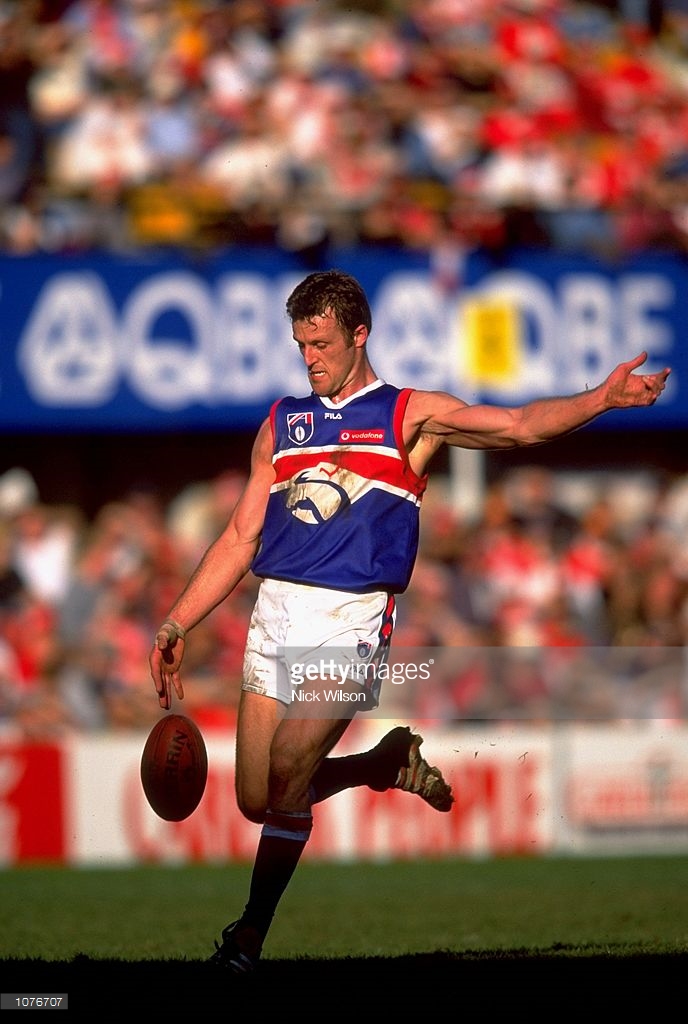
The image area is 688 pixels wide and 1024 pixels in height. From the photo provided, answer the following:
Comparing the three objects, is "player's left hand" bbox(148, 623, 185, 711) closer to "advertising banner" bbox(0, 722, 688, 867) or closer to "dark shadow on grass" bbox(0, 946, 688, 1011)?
"dark shadow on grass" bbox(0, 946, 688, 1011)

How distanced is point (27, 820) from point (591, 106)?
8968 mm

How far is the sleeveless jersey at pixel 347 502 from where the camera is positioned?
20.6 ft

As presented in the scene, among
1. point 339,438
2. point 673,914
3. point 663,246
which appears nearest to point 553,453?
point 663,246

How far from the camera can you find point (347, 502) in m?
6.30

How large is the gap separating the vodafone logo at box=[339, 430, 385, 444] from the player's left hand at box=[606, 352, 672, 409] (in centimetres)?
93

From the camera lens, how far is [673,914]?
8.60m

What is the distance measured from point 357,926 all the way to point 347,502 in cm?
304

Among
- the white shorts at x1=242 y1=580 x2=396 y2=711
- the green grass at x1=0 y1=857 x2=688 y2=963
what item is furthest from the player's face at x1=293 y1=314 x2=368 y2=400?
the green grass at x1=0 y1=857 x2=688 y2=963

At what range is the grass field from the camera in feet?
18.9

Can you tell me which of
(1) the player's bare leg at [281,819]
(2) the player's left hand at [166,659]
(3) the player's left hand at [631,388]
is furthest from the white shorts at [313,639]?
(3) the player's left hand at [631,388]

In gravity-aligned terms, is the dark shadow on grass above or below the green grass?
above

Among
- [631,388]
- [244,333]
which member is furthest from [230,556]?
[244,333]

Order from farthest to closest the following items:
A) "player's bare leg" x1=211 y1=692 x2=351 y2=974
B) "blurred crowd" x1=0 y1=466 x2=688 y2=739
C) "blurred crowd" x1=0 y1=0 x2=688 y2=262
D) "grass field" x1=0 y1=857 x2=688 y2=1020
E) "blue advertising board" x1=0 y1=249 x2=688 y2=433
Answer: "blurred crowd" x1=0 y1=0 x2=688 y2=262 < "blue advertising board" x1=0 y1=249 x2=688 y2=433 < "blurred crowd" x1=0 y1=466 x2=688 y2=739 < "player's bare leg" x1=211 y1=692 x2=351 y2=974 < "grass field" x1=0 y1=857 x2=688 y2=1020

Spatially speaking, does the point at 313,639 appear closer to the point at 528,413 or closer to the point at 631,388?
the point at 528,413
